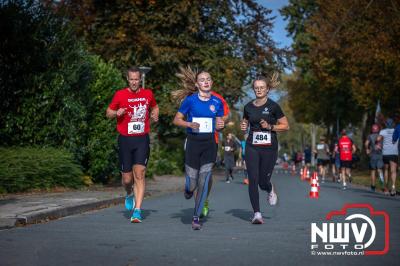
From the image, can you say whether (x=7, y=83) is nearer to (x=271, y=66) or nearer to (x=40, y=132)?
(x=40, y=132)

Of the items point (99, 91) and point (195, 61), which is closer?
point (99, 91)

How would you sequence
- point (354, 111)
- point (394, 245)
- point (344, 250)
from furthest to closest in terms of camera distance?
point (354, 111) < point (394, 245) < point (344, 250)

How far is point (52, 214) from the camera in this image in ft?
34.8

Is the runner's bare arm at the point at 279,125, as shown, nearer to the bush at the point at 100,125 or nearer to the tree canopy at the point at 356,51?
the bush at the point at 100,125

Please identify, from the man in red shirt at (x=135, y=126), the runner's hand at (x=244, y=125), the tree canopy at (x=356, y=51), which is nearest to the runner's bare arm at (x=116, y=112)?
the man in red shirt at (x=135, y=126)

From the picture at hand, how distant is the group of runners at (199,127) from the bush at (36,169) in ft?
16.8

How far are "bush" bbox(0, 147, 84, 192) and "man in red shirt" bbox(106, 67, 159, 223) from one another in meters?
5.13

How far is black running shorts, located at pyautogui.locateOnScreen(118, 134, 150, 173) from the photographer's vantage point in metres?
10.0

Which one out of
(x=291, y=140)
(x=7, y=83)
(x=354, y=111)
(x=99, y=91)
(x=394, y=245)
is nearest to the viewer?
(x=394, y=245)

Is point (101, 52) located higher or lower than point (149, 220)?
higher

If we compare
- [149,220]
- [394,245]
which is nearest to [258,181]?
[149,220]

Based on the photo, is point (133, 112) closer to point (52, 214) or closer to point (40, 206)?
point (52, 214)

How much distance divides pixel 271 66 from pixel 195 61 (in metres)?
3.43

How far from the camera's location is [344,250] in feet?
22.5
